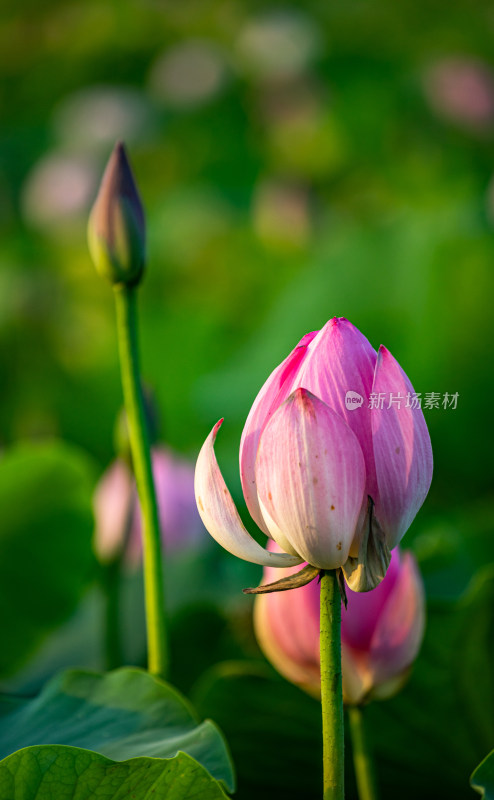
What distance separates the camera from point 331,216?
1.82 metres

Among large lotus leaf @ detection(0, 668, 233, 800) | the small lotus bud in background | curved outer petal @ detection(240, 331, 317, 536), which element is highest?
the small lotus bud in background

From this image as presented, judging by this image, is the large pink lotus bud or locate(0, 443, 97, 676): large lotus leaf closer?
the large pink lotus bud

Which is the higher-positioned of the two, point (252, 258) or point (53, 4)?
point (53, 4)

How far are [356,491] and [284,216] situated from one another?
4.90 ft

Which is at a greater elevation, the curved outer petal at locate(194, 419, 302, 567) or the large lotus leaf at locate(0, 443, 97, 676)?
the curved outer petal at locate(194, 419, 302, 567)

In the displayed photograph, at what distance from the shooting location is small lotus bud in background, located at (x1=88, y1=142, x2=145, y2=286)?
41cm

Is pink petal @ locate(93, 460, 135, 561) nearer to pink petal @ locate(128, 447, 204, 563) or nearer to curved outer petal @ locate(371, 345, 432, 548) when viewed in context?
pink petal @ locate(128, 447, 204, 563)

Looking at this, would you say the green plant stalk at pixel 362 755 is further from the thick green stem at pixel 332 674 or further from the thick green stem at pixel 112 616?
the thick green stem at pixel 112 616

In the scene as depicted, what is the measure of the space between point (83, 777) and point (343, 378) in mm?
187

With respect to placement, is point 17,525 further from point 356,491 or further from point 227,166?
point 227,166

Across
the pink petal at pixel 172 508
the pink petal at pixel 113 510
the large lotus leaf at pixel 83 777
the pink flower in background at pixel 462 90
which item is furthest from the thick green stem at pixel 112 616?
the pink flower in background at pixel 462 90

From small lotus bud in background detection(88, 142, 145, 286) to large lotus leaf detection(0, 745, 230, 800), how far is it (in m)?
0.22

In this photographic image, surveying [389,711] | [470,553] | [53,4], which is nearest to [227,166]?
[53,4]

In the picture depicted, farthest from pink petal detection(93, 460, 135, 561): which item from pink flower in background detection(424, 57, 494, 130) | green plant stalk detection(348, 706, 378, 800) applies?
pink flower in background detection(424, 57, 494, 130)
